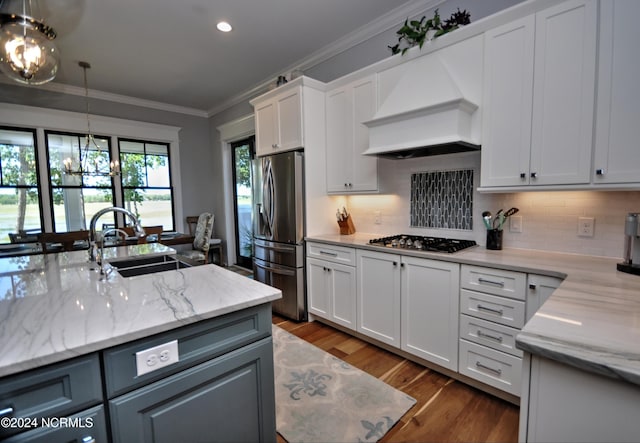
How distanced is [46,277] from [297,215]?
1950mm

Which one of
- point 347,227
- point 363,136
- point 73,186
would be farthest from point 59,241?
point 363,136

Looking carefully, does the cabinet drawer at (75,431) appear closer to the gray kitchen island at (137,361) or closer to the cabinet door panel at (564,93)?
the gray kitchen island at (137,361)

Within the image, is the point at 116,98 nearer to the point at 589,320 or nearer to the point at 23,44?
the point at 23,44

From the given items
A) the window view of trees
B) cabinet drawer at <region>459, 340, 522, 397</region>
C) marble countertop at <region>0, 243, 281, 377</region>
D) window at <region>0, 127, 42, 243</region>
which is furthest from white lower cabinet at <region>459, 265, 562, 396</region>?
window at <region>0, 127, 42, 243</region>

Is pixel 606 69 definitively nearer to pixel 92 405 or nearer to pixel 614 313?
pixel 614 313

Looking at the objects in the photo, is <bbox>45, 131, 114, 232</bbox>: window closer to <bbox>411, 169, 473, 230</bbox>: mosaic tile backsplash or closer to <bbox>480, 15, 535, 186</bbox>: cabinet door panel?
<bbox>411, 169, 473, 230</bbox>: mosaic tile backsplash

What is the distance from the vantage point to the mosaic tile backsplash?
8.04 ft

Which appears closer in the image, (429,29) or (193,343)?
(193,343)

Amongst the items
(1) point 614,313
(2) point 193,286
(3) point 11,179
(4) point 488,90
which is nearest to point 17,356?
(2) point 193,286

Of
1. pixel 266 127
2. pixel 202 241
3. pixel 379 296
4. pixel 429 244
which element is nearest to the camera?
pixel 429 244

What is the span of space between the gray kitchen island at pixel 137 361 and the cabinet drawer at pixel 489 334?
137 cm

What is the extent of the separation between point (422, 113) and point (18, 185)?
5.32 metres

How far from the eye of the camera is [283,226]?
319 centimetres

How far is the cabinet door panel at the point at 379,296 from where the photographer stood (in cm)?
235
